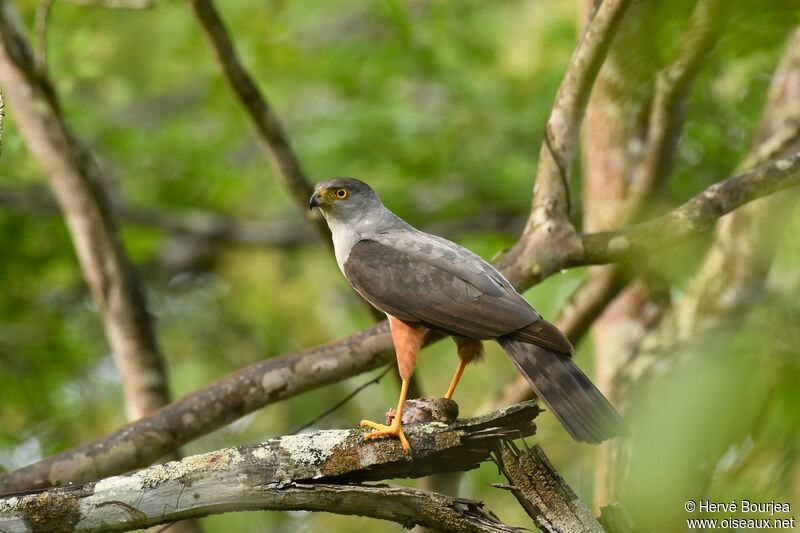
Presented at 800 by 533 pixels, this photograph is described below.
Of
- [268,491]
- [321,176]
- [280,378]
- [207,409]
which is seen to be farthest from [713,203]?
[321,176]

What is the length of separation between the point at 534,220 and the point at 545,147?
0.47 meters

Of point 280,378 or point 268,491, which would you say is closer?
point 268,491

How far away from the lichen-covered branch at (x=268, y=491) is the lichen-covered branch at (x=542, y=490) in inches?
3.4

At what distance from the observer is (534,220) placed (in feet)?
14.8

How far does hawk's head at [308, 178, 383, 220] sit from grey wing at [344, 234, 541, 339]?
0.37 metres

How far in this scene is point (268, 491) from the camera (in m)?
2.81

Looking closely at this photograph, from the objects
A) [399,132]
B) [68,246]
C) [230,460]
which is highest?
[68,246]

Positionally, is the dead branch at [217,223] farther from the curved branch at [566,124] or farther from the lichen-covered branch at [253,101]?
the curved branch at [566,124]

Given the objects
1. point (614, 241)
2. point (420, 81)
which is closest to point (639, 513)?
point (614, 241)

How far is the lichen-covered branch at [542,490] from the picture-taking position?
8.99 feet

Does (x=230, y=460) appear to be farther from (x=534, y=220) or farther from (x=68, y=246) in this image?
(x=68, y=246)

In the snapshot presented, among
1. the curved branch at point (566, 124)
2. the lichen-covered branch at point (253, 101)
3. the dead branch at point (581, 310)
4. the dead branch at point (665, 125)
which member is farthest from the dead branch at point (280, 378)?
the dead branch at point (581, 310)

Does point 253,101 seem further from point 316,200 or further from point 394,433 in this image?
point 394,433

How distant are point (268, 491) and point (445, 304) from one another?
1.26 meters
